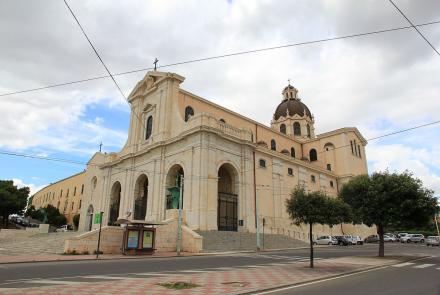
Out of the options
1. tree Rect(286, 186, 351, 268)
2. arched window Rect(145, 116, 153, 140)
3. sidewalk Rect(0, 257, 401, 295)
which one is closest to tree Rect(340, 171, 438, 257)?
tree Rect(286, 186, 351, 268)

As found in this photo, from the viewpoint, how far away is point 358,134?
59.4 metres

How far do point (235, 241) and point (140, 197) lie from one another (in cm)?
1593

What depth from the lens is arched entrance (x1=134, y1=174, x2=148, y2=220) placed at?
39.0 meters

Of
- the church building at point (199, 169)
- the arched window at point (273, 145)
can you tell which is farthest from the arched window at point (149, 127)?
the arched window at point (273, 145)

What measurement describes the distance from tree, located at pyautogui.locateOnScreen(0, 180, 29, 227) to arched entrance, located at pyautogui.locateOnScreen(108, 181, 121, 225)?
67.6 feet

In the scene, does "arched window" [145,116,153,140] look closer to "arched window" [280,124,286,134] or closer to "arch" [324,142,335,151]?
"arch" [324,142,335,151]

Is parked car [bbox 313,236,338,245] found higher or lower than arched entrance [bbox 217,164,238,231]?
lower

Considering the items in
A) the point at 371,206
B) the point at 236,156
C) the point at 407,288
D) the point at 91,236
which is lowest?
the point at 407,288

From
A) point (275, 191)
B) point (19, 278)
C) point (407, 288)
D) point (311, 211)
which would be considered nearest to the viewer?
point (407, 288)

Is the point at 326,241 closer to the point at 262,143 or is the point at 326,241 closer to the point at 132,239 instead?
the point at 262,143

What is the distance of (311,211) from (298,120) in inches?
1939

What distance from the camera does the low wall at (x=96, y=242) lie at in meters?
22.2

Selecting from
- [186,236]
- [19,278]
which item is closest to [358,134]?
[186,236]

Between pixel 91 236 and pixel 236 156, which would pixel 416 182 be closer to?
pixel 236 156
